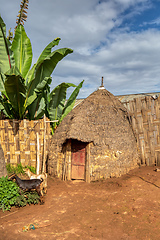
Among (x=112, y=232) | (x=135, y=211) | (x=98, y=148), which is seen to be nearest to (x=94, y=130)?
(x=98, y=148)

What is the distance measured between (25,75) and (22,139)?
11.2 ft

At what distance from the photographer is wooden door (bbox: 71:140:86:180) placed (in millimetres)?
7555

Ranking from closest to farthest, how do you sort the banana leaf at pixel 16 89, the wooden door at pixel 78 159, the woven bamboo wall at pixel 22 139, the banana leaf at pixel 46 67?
the banana leaf at pixel 16 89 → the wooden door at pixel 78 159 → the banana leaf at pixel 46 67 → the woven bamboo wall at pixel 22 139

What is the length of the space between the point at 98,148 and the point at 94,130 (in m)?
0.74

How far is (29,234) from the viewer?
4195 millimetres

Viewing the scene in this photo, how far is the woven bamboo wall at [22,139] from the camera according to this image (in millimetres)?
8250

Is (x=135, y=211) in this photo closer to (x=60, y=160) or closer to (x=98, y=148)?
(x=98, y=148)

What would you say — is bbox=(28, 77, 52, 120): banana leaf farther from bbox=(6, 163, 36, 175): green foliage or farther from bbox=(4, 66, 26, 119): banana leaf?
bbox=(6, 163, 36, 175): green foliage

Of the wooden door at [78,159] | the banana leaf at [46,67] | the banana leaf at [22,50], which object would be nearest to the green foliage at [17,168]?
the wooden door at [78,159]

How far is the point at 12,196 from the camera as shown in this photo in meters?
5.65

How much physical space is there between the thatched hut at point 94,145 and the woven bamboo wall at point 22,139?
27.9 inches

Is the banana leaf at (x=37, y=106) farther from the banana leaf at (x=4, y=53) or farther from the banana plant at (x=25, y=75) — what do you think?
the banana leaf at (x=4, y=53)

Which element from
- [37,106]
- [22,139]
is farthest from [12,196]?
[37,106]

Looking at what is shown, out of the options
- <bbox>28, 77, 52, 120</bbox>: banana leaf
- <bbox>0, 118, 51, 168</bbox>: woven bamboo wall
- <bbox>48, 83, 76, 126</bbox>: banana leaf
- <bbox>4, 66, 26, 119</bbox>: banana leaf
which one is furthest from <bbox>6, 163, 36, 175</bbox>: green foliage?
<bbox>48, 83, 76, 126</bbox>: banana leaf
